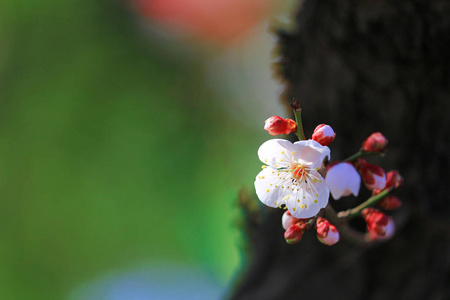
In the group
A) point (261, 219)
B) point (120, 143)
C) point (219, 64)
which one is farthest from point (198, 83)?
point (261, 219)

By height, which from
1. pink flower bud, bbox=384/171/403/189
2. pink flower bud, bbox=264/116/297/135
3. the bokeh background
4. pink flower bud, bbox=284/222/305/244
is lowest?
pink flower bud, bbox=284/222/305/244

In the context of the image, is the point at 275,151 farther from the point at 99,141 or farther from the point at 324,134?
the point at 99,141

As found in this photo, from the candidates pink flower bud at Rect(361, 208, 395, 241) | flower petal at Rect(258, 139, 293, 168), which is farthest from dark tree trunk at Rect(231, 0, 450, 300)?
flower petal at Rect(258, 139, 293, 168)

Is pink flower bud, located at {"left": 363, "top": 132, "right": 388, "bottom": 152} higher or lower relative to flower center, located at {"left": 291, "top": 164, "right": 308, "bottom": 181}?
lower

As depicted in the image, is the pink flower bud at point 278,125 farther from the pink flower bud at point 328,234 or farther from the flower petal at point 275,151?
the pink flower bud at point 328,234

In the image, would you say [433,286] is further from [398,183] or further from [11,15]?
[11,15]

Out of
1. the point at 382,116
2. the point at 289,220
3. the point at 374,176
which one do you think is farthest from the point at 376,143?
the point at 382,116

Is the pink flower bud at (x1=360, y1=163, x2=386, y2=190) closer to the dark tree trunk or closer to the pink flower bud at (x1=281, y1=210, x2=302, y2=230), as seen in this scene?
the pink flower bud at (x1=281, y1=210, x2=302, y2=230)

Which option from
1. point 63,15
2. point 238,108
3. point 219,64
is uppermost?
point 63,15

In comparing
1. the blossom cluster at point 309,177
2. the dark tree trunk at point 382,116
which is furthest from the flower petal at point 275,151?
the dark tree trunk at point 382,116
